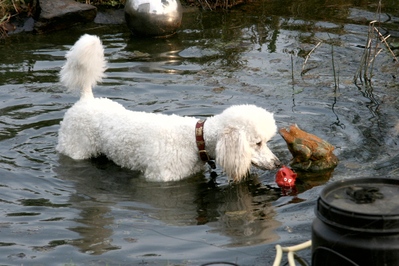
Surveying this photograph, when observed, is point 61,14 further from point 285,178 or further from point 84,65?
point 285,178

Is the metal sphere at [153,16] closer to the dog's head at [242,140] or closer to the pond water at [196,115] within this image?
the pond water at [196,115]

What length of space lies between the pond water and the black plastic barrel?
1.29m

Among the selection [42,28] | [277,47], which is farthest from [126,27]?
[277,47]

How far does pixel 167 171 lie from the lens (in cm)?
653

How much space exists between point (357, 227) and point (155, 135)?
3.34 m

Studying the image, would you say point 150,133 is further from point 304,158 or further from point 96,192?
point 304,158

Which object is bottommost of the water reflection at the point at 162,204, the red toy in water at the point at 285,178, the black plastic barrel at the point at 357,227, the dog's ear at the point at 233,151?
the water reflection at the point at 162,204

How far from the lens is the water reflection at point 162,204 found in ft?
18.1

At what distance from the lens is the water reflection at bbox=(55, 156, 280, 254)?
550 cm

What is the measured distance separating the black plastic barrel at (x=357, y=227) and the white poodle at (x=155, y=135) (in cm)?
247

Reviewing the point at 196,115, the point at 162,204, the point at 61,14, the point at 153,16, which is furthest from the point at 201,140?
the point at 61,14

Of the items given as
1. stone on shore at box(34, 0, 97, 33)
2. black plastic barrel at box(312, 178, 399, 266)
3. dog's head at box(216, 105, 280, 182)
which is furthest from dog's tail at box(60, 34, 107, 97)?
stone on shore at box(34, 0, 97, 33)

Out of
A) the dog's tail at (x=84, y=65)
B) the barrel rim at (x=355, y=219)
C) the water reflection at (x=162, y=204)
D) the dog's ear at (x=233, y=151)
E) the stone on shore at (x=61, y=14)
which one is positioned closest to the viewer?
the barrel rim at (x=355, y=219)

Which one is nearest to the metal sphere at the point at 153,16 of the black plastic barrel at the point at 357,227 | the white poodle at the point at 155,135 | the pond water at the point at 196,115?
the pond water at the point at 196,115
